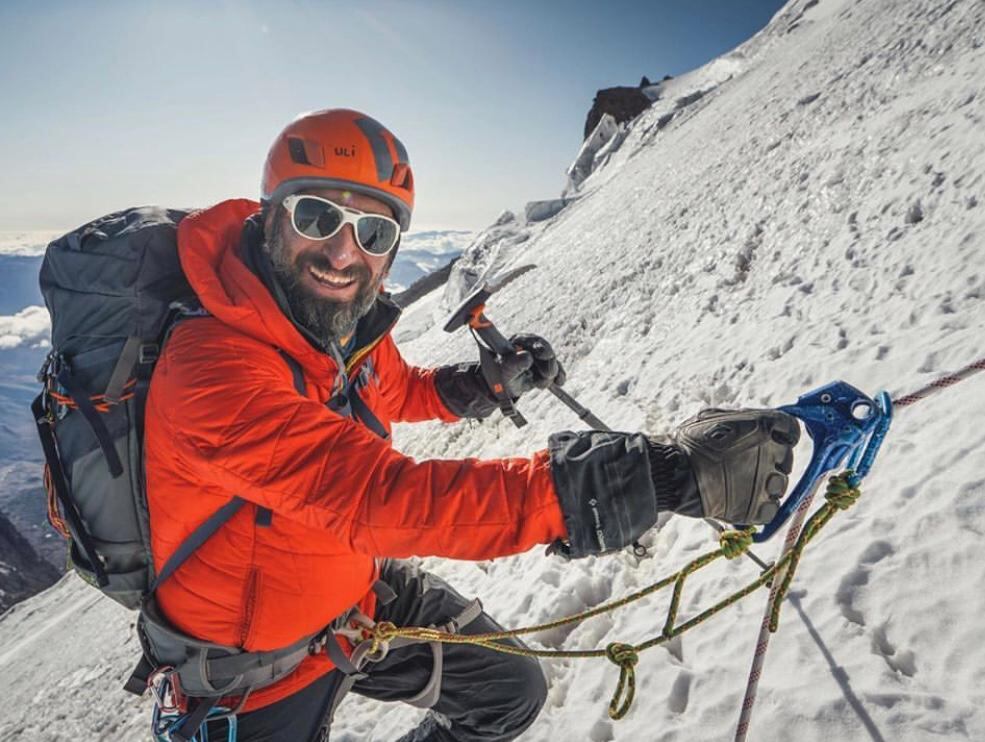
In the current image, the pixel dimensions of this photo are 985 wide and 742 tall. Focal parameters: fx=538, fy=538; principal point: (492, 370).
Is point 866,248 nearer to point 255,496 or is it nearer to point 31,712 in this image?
point 255,496

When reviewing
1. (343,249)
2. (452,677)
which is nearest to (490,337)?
(343,249)

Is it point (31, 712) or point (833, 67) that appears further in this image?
point (833, 67)

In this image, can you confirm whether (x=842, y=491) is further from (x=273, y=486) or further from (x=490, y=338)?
(x=490, y=338)

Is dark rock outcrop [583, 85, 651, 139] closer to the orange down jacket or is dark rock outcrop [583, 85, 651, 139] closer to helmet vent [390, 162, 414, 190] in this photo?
helmet vent [390, 162, 414, 190]

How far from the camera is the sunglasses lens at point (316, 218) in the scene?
9.53 ft

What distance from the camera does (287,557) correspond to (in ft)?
7.70

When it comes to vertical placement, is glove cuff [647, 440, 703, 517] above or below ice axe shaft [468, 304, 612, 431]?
below

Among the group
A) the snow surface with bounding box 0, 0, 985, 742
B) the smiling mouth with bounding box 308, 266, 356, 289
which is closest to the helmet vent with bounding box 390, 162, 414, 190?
the smiling mouth with bounding box 308, 266, 356, 289

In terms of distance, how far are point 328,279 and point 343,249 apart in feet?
0.71

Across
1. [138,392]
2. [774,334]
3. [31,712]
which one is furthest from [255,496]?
[31,712]

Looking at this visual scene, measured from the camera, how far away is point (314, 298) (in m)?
2.79

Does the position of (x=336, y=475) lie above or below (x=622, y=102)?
below

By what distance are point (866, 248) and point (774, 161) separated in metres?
4.93

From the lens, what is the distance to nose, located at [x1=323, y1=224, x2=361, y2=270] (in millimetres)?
2916
